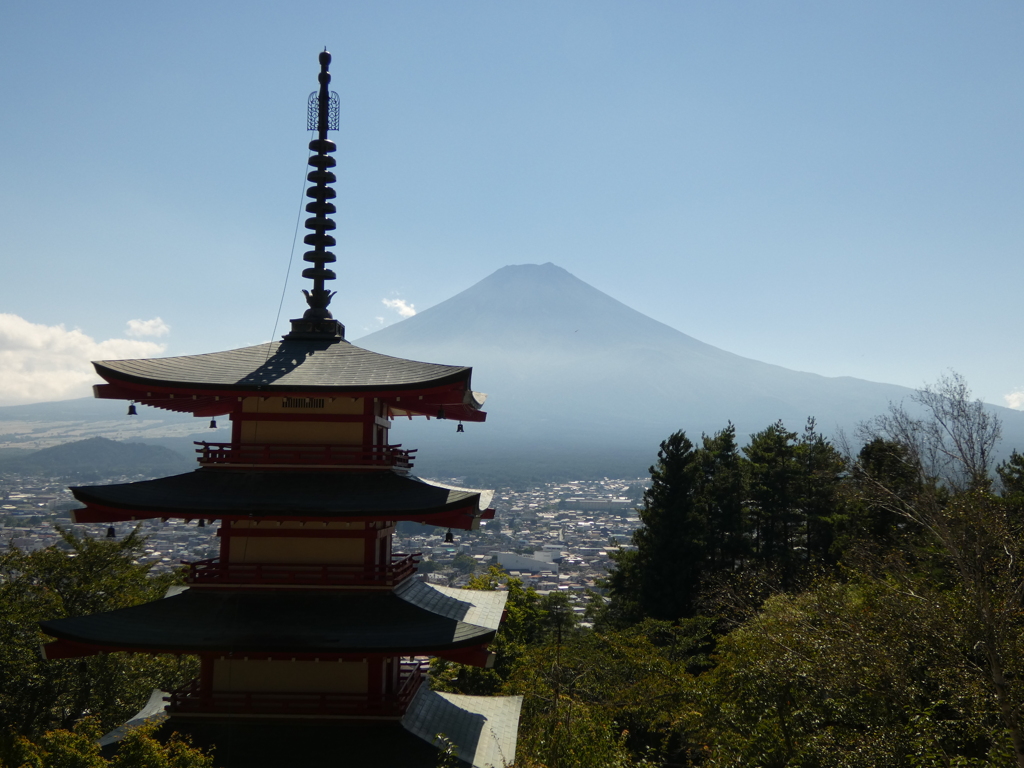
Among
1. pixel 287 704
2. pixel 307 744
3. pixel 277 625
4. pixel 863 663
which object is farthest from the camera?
pixel 863 663

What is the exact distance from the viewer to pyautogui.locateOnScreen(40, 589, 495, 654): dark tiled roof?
9.75 meters

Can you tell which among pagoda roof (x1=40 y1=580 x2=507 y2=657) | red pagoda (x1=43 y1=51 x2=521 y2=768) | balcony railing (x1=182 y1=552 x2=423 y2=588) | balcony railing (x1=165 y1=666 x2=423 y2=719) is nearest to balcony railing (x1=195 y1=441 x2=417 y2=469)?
red pagoda (x1=43 y1=51 x2=521 y2=768)

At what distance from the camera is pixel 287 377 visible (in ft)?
36.3

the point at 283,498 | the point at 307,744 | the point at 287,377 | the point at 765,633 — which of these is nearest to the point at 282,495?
the point at 283,498

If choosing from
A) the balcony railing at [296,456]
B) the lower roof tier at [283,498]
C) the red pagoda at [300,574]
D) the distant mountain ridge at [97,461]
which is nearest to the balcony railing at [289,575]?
the red pagoda at [300,574]

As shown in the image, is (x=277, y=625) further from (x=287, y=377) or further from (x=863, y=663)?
(x=863, y=663)

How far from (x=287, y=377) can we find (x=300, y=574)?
9.77ft

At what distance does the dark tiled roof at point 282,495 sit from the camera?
10.3m

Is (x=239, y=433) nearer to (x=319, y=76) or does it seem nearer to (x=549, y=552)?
(x=319, y=76)

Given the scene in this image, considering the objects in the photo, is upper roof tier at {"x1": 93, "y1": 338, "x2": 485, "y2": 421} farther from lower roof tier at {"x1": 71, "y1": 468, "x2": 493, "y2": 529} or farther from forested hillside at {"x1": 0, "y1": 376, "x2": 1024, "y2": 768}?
forested hillside at {"x1": 0, "y1": 376, "x2": 1024, "y2": 768}

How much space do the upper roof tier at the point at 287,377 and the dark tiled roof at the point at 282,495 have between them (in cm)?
131

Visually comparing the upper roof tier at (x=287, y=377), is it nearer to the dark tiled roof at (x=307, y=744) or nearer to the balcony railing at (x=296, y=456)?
the balcony railing at (x=296, y=456)

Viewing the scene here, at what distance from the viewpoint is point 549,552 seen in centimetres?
7431

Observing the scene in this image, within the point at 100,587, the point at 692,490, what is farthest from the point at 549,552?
the point at 100,587
